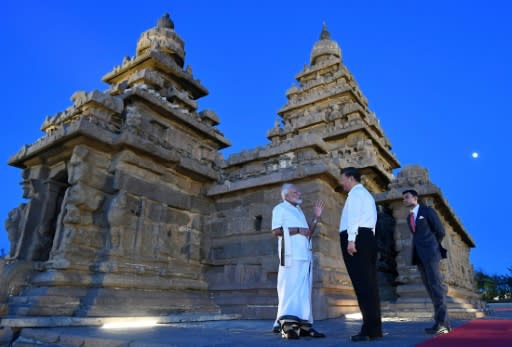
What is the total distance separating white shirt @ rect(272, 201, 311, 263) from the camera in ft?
15.3

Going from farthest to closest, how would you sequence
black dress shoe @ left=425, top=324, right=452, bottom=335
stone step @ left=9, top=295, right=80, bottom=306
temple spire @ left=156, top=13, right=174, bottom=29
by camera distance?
temple spire @ left=156, top=13, right=174, bottom=29, stone step @ left=9, top=295, right=80, bottom=306, black dress shoe @ left=425, top=324, right=452, bottom=335

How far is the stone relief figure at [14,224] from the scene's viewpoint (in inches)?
336

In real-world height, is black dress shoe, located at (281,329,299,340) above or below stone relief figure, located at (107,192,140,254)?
below

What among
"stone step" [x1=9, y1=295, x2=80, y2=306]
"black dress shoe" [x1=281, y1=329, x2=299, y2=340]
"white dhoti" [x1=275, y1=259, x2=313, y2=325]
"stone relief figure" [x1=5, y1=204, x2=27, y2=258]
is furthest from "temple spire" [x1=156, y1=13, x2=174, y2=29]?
"black dress shoe" [x1=281, y1=329, x2=299, y2=340]

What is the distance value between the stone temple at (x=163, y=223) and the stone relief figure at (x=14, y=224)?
0.03m

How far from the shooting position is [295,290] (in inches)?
179

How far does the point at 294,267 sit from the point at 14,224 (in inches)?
287

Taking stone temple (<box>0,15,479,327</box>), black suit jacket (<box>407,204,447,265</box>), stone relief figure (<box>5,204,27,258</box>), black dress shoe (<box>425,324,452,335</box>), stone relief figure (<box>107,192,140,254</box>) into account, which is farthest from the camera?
stone relief figure (<box>5,204,27,258</box>)

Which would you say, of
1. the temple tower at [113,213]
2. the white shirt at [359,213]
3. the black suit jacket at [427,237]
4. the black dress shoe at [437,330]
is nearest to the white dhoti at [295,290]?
the white shirt at [359,213]

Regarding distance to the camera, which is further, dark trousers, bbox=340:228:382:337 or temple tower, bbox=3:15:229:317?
temple tower, bbox=3:15:229:317

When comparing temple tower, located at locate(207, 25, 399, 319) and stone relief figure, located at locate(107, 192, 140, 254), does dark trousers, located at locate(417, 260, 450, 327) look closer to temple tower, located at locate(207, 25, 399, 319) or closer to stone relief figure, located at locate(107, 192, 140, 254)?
temple tower, located at locate(207, 25, 399, 319)

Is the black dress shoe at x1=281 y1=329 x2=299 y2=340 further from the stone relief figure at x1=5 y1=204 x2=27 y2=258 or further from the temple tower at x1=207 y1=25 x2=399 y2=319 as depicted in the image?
the stone relief figure at x1=5 y1=204 x2=27 y2=258

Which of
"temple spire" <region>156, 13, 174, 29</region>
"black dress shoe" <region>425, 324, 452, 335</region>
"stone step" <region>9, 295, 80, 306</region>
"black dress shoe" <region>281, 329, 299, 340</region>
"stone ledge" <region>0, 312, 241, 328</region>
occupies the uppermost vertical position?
"temple spire" <region>156, 13, 174, 29</region>

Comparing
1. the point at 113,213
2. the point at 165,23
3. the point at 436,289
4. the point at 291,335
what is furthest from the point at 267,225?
the point at 165,23
